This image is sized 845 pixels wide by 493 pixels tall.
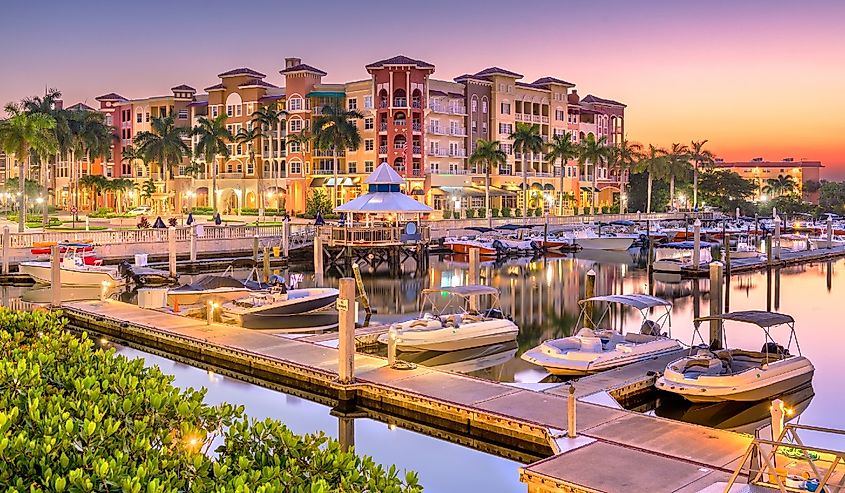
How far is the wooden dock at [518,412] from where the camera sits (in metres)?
13.6

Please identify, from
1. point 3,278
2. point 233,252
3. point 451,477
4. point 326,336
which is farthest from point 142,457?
point 233,252

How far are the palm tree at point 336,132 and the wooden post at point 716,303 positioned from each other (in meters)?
62.3

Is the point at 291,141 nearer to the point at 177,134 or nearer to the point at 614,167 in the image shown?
the point at 177,134

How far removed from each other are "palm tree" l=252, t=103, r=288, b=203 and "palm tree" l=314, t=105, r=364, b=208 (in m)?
6.48

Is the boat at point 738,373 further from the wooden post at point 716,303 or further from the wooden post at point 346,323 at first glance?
the wooden post at point 346,323

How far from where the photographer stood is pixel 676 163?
119 m

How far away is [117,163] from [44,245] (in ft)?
244

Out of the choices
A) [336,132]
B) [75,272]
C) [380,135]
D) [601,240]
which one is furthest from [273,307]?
[380,135]

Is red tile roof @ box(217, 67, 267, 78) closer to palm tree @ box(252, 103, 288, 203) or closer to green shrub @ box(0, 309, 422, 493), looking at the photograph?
palm tree @ box(252, 103, 288, 203)

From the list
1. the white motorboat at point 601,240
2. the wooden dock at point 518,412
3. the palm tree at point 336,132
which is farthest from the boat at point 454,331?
the palm tree at point 336,132

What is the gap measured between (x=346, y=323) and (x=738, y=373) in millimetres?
10100

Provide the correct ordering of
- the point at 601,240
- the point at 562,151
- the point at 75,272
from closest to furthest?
the point at 75,272, the point at 601,240, the point at 562,151

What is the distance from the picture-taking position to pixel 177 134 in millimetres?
99062

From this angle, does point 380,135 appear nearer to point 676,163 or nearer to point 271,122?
point 271,122
